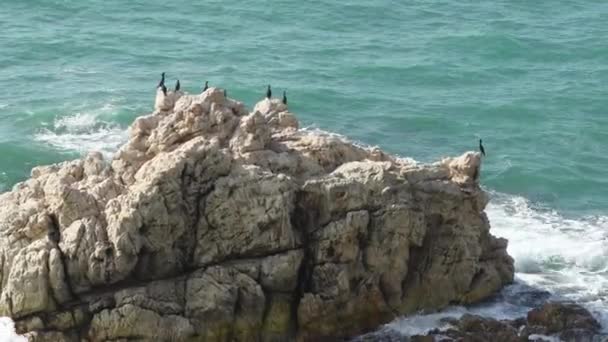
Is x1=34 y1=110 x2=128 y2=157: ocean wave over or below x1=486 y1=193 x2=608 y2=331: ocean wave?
over

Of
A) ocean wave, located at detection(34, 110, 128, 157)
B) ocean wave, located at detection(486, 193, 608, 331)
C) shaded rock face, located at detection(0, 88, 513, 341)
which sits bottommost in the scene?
ocean wave, located at detection(486, 193, 608, 331)

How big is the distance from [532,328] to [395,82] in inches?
1385

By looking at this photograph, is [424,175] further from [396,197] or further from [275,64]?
[275,64]

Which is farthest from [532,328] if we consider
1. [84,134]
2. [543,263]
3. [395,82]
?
[395,82]

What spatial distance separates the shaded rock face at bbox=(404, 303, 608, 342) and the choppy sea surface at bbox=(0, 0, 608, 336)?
1131 millimetres

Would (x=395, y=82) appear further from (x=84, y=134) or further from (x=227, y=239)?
(x=227, y=239)

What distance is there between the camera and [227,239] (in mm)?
38781

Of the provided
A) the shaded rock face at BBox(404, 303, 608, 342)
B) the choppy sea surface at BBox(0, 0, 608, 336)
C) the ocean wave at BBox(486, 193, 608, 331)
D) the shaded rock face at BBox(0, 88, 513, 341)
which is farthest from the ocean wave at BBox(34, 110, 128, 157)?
the shaded rock face at BBox(404, 303, 608, 342)

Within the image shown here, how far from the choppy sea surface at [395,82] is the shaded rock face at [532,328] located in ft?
3.71

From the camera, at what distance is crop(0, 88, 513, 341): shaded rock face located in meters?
37.6

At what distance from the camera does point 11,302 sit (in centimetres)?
3731

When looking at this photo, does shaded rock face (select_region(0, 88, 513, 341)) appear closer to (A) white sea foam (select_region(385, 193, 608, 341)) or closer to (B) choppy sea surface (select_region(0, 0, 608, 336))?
(A) white sea foam (select_region(385, 193, 608, 341))

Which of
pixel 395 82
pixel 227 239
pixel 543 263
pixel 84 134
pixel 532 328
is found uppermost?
pixel 227 239

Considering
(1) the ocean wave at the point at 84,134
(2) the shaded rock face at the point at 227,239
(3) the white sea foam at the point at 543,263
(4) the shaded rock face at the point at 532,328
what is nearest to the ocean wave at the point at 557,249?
(3) the white sea foam at the point at 543,263
